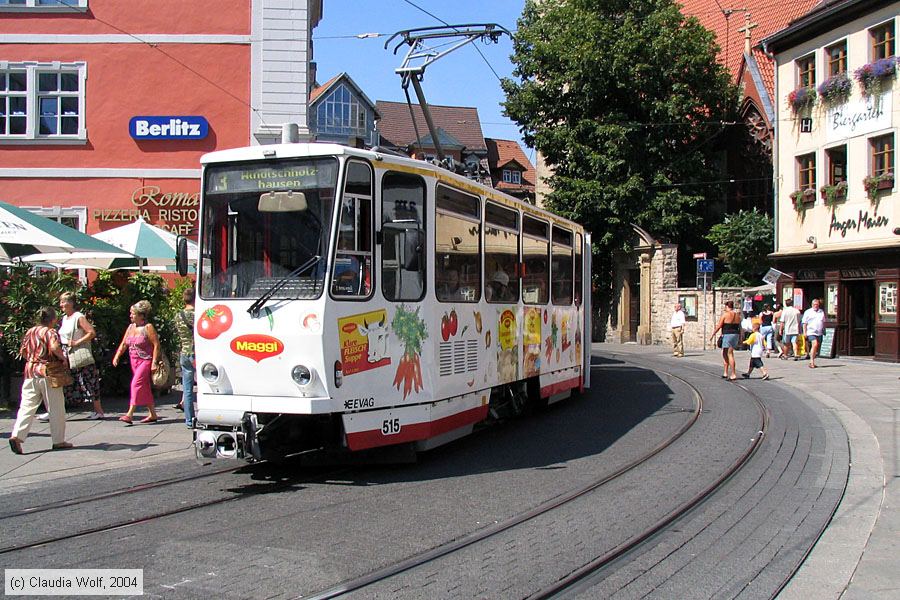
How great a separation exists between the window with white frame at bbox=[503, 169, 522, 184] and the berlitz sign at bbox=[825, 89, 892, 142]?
49.2m

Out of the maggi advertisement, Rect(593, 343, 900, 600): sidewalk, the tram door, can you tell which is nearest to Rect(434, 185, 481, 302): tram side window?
the maggi advertisement

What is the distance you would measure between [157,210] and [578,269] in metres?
12.0

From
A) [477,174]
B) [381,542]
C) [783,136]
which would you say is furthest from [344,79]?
[381,542]

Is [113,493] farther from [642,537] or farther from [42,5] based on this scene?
[42,5]

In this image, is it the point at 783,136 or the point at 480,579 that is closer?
the point at 480,579

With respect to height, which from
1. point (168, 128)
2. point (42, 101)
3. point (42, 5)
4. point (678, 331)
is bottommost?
point (678, 331)

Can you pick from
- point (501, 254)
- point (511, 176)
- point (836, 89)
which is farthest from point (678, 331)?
point (511, 176)

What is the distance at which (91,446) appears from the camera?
32.6 ft

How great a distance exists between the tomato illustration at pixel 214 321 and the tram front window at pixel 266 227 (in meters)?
0.15

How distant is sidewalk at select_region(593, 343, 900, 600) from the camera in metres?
5.26

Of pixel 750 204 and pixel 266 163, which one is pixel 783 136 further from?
pixel 266 163

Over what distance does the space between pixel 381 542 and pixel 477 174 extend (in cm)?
667

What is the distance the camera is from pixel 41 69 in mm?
21359

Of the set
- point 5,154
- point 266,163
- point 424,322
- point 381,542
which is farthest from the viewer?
point 5,154
